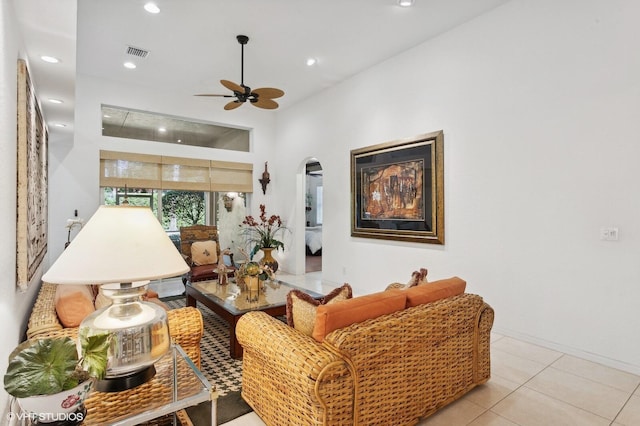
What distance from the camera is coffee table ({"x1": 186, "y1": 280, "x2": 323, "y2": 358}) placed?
3021mm

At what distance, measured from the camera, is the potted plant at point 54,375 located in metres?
1.09

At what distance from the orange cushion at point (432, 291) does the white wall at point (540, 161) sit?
4.68ft

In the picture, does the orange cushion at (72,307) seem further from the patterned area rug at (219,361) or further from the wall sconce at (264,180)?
the wall sconce at (264,180)

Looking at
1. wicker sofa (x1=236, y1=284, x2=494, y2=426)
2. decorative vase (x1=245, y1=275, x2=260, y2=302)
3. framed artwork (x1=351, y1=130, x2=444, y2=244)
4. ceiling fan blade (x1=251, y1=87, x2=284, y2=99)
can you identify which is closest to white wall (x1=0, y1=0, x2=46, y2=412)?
wicker sofa (x1=236, y1=284, x2=494, y2=426)

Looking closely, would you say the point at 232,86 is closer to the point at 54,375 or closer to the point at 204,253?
the point at 204,253

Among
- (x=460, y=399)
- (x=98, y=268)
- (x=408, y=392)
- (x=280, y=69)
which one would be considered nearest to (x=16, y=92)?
(x=98, y=268)

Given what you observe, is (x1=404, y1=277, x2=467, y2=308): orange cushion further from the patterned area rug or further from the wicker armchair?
the wicker armchair

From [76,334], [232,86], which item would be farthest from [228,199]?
[76,334]

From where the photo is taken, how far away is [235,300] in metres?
3.38

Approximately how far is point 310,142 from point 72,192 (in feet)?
13.0

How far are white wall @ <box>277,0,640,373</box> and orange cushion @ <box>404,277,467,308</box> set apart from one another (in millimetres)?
1426

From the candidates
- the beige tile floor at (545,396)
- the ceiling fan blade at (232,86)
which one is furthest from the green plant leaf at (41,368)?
the ceiling fan blade at (232,86)

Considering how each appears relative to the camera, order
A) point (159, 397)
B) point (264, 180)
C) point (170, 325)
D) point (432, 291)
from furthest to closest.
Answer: point (264, 180), point (432, 291), point (170, 325), point (159, 397)

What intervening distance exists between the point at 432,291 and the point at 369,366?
0.76m
